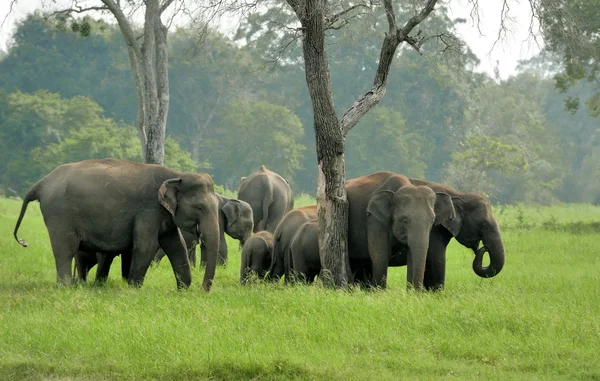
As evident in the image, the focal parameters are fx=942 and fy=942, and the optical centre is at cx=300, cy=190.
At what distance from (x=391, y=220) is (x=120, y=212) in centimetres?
352

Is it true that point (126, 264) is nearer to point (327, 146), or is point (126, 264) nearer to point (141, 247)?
point (141, 247)

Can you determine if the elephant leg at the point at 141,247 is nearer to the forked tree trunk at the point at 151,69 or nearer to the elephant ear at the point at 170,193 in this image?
the elephant ear at the point at 170,193

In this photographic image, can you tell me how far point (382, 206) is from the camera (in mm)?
12141

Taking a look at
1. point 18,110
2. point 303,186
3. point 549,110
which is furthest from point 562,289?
point 549,110

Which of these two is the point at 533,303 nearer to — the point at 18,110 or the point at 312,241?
the point at 312,241

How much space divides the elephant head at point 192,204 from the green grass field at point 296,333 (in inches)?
31.9

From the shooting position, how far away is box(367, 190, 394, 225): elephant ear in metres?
12.1

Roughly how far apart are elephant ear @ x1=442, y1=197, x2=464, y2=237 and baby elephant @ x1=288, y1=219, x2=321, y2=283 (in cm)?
197

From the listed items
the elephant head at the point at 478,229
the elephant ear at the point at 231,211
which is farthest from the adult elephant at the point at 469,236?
the elephant ear at the point at 231,211

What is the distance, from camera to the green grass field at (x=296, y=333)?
7789 millimetres

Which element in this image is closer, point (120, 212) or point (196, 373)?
point (196, 373)

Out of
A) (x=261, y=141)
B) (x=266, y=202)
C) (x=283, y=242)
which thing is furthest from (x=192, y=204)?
(x=261, y=141)

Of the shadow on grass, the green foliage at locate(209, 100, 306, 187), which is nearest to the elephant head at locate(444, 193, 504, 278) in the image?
the shadow on grass

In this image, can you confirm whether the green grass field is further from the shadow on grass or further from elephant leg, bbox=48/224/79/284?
elephant leg, bbox=48/224/79/284
